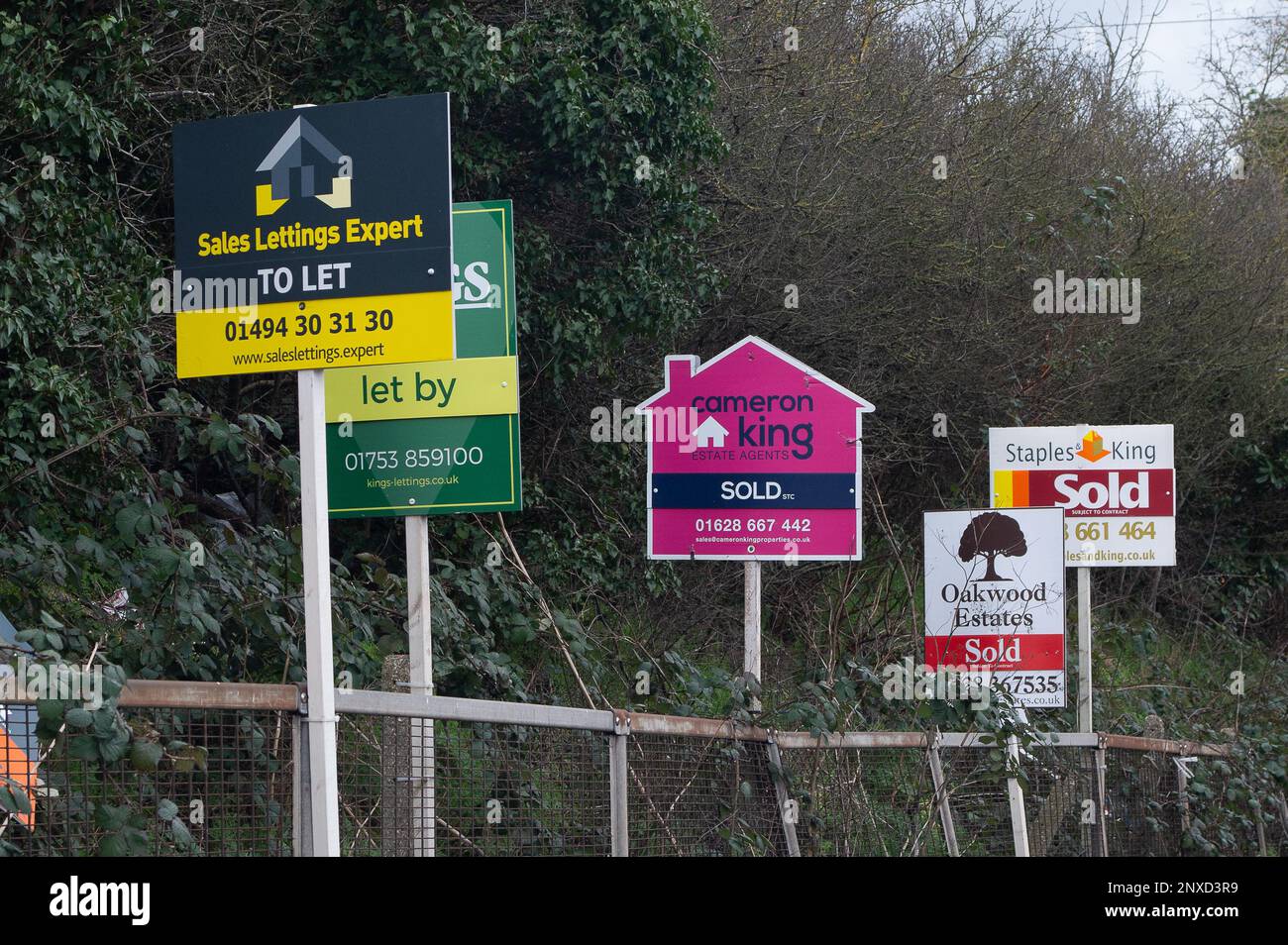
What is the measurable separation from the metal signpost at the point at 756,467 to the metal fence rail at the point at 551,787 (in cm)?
107

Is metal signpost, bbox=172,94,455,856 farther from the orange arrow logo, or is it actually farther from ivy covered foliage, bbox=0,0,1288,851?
the orange arrow logo

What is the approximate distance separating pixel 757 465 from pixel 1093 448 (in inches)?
183

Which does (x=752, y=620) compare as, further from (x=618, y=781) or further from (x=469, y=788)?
(x=469, y=788)

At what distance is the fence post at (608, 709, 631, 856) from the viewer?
244 inches

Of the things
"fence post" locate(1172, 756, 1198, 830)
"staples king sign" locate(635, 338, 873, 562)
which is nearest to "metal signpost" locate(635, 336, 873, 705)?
"staples king sign" locate(635, 338, 873, 562)

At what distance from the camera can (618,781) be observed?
6246mm

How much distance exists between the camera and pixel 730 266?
54.0 ft

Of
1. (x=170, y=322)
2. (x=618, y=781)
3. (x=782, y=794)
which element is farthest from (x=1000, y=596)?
(x=170, y=322)

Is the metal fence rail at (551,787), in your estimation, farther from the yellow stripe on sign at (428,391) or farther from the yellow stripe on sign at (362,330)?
the yellow stripe on sign at (428,391)

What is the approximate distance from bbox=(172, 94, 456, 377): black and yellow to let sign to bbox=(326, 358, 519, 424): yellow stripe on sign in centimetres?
269

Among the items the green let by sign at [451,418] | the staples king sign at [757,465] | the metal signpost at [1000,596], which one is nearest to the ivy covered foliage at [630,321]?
the green let by sign at [451,418]
